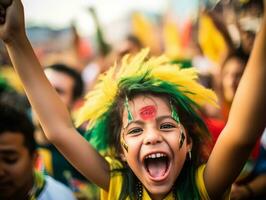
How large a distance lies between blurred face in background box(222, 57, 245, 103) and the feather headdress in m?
1.75

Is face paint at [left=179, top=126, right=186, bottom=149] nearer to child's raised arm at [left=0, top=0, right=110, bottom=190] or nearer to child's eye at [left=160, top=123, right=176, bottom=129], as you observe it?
child's eye at [left=160, top=123, right=176, bottom=129]

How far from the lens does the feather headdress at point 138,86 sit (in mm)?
2100

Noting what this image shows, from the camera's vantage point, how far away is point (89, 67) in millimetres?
7516

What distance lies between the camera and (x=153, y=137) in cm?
192

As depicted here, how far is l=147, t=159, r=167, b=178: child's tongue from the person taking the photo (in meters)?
1.94

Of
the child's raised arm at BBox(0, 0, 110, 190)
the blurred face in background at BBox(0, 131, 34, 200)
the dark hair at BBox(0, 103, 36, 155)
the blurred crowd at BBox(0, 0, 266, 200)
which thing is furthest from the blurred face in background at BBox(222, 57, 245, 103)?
the child's raised arm at BBox(0, 0, 110, 190)

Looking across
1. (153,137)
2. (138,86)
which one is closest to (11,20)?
(138,86)

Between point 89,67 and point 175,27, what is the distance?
4.28 feet

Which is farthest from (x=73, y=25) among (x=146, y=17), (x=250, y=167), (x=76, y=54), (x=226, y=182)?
(x=226, y=182)

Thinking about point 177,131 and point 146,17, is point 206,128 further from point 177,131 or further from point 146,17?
point 146,17

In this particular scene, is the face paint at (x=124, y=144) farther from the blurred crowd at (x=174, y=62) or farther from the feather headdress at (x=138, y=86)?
the blurred crowd at (x=174, y=62)

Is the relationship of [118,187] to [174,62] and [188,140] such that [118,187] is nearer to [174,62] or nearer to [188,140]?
[188,140]

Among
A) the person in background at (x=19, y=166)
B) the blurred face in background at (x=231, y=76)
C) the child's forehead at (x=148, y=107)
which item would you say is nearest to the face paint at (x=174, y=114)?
the child's forehead at (x=148, y=107)

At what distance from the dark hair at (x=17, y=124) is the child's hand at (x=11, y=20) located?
809 mm
